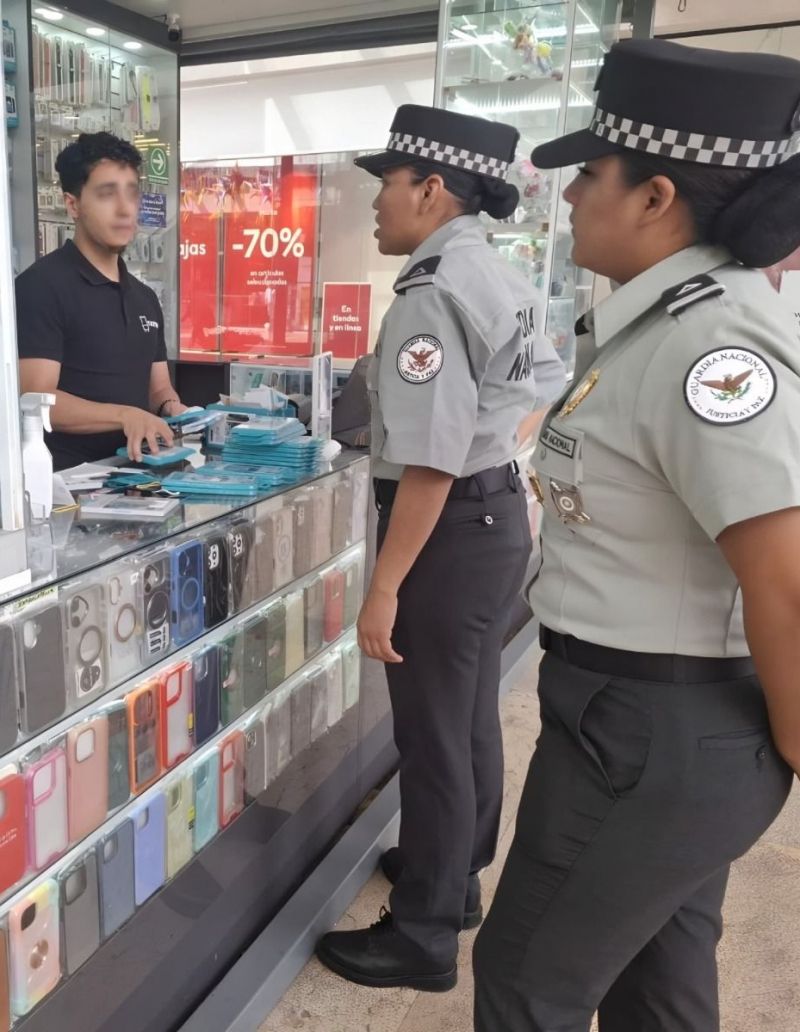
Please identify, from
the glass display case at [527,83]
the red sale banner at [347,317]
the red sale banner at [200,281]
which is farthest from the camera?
the red sale banner at [200,281]

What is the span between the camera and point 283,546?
6.22ft

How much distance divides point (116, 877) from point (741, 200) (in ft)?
4.48

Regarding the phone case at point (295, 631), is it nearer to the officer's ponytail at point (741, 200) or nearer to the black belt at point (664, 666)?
the black belt at point (664, 666)

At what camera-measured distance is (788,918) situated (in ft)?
7.07

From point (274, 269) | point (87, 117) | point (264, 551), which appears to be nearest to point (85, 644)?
point (264, 551)

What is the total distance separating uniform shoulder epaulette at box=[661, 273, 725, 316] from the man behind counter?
156 centimetres

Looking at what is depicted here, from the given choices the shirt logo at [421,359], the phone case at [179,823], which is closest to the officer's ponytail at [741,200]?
the shirt logo at [421,359]

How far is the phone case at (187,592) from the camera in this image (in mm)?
1531

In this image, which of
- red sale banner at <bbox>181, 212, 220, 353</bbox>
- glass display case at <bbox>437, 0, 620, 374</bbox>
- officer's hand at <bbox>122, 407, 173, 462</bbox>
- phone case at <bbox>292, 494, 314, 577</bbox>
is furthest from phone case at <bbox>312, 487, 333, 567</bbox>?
red sale banner at <bbox>181, 212, 220, 353</bbox>

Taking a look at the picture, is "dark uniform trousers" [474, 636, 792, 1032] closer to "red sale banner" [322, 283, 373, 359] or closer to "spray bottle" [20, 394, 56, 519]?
"spray bottle" [20, 394, 56, 519]

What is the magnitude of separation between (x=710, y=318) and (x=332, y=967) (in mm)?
1628

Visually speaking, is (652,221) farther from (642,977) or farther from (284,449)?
(284,449)

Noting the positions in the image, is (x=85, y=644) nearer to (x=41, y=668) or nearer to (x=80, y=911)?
(x=41, y=668)

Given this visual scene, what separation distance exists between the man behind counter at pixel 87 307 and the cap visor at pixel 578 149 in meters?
1.42
